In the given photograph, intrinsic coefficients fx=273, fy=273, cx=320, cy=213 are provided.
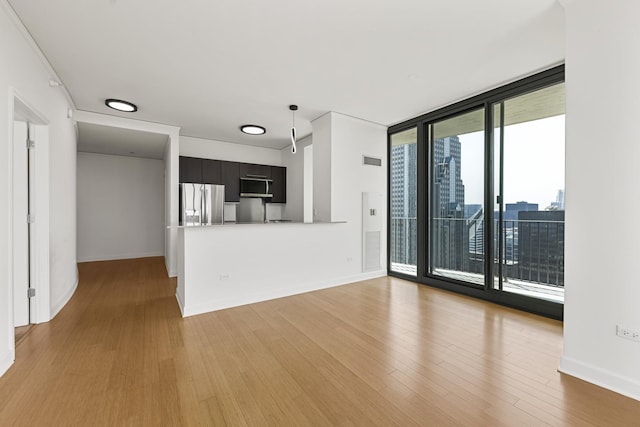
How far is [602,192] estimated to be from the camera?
193 cm

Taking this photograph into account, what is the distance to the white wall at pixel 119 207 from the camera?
649 centimetres

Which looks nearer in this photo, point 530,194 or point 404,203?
point 530,194

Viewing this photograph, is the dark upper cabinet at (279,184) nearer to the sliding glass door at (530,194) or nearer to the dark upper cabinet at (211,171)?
the dark upper cabinet at (211,171)

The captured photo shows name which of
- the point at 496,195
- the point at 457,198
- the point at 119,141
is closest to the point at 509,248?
the point at 496,195

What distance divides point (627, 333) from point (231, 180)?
6060 mm

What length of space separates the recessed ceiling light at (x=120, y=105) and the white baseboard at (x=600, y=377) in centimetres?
579

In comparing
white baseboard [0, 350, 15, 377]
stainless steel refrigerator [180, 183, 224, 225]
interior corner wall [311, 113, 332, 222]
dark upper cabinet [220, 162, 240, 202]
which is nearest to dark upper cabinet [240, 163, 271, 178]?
dark upper cabinet [220, 162, 240, 202]

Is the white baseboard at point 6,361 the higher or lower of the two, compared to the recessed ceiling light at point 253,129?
lower

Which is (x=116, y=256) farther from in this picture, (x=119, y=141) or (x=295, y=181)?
(x=295, y=181)

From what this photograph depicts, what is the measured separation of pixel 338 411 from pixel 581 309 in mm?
1914

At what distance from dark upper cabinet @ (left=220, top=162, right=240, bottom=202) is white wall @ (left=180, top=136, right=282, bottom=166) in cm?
42

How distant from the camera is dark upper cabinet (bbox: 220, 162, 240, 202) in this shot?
5.99 meters

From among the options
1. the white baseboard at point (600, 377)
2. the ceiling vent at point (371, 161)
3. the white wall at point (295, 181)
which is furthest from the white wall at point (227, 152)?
the white baseboard at point (600, 377)

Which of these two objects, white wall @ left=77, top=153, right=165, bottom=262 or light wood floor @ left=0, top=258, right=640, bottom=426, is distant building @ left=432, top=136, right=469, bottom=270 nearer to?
light wood floor @ left=0, top=258, right=640, bottom=426
